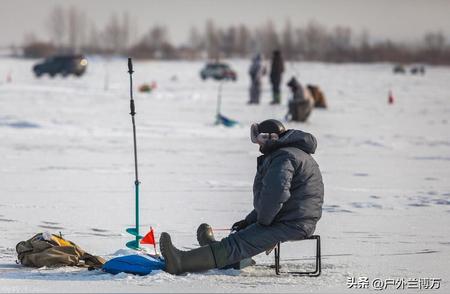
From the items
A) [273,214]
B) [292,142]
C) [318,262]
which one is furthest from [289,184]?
[318,262]

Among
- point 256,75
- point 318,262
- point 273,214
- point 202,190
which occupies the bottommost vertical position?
point 202,190

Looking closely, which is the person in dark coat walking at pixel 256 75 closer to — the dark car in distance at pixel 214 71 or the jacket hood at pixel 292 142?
the jacket hood at pixel 292 142

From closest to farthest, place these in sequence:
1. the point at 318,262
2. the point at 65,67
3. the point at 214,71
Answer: the point at 318,262
the point at 65,67
the point at 214,71

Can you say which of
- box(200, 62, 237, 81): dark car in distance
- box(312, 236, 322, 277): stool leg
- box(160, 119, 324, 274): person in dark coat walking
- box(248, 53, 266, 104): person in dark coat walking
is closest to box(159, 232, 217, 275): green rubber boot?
box(160, 119, 324, 274): person in dark coat walking

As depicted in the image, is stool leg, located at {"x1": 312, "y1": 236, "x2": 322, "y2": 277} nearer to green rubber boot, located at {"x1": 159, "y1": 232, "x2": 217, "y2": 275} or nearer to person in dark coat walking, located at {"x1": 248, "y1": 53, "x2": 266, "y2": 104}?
green rubber boot, located at {"x1": 159, "y1": 232, "x2": 217, "y2": 275}

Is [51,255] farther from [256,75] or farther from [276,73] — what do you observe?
[276,73]

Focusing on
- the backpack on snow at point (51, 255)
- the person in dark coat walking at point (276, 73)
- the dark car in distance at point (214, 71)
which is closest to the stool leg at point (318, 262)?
the backpack on snow at point (51, 255)

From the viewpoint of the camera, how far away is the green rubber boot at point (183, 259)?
6.11 meters

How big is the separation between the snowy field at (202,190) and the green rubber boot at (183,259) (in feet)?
0.28

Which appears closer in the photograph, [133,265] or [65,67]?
[133,265]

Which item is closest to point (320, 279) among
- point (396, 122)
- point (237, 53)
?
point (396, 122)

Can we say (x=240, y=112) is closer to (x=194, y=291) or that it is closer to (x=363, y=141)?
(x=363, y=141)

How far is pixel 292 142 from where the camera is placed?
6191 mm

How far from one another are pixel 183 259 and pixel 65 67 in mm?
45906
